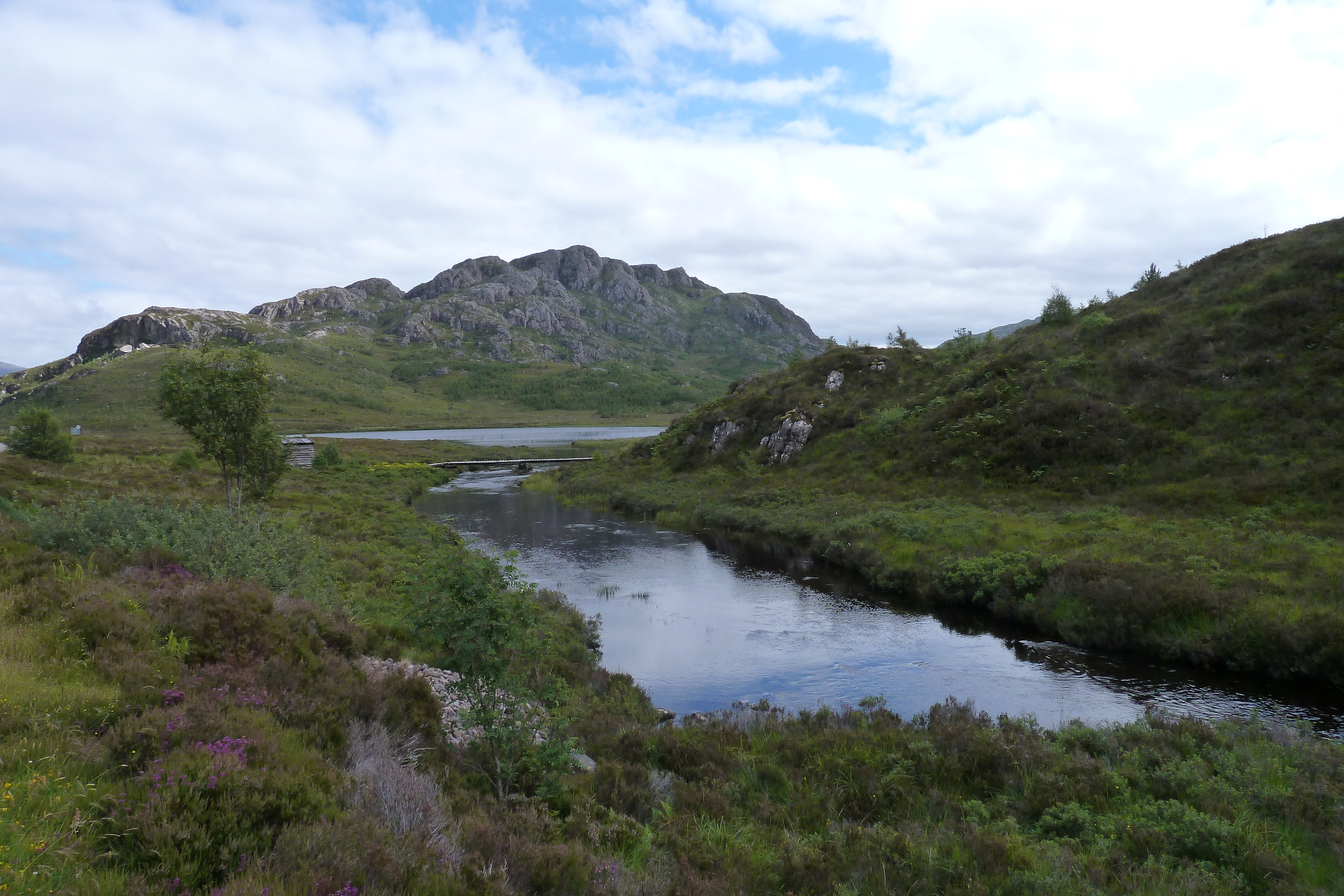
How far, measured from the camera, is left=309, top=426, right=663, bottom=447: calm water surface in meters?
135

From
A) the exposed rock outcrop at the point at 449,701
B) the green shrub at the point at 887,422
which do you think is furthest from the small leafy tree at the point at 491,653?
the green shrub at the point at 887,422

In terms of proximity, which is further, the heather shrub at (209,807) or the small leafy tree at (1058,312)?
the small leafy tree at (1058,312)

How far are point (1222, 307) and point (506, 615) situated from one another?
2006 inches

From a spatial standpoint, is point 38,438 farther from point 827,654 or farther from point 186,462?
point 827,654

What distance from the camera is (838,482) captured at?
1714 inches

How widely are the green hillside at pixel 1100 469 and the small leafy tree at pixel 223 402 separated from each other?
953 inches

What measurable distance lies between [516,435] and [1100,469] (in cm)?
14686

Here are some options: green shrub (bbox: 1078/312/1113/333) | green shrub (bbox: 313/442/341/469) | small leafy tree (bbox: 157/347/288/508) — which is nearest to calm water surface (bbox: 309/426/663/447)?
green shrub (bbox: 313/442/341/469)

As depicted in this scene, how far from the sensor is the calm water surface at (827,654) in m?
15.8

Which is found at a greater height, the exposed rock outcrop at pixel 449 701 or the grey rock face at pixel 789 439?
the grey rock face at pixel 789 439

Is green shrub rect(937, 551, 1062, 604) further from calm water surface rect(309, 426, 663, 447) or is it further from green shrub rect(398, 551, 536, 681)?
calm water surface rect(309, 426, 663, 447)

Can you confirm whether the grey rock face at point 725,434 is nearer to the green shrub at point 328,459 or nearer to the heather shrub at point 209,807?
the green shrub at point 328,459

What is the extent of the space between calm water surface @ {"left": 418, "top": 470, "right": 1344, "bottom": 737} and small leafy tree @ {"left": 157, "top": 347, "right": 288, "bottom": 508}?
11.5m

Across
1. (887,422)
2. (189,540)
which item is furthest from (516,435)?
(189,540)
